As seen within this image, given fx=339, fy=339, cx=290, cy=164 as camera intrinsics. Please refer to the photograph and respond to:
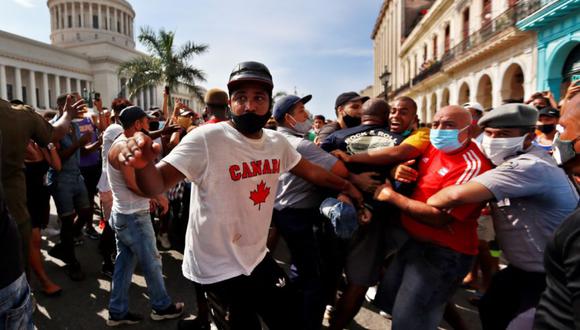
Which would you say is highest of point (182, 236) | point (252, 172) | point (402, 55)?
point (402, 55)

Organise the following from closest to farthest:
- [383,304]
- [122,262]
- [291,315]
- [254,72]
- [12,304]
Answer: [12,304]
[254,72]
[291,315]
[383,304]
[122,262]

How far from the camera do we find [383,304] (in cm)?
259

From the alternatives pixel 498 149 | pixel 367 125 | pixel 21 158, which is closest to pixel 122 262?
pixel 21 158

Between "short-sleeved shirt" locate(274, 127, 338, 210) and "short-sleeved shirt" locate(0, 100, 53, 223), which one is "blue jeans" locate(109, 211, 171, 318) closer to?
"short-sleeved shirt" locate(0, 100, 53, 223)

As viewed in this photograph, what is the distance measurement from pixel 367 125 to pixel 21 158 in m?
2.83

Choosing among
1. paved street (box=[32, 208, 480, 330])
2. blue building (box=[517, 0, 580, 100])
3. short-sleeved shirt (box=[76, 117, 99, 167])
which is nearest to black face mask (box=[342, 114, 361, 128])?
paved street (box=[32, 208, 480, 330])

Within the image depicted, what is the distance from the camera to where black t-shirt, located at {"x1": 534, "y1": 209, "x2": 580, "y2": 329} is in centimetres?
105

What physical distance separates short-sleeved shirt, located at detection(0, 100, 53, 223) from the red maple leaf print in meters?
2.04

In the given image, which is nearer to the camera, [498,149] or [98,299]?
[498,149]

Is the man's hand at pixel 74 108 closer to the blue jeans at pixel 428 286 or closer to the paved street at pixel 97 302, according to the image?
the paved street at pixel 97 302

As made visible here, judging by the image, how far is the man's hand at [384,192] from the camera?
93.6 inches

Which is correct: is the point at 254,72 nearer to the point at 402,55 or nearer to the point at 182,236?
the point at 182,236

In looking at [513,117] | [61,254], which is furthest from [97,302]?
[513,117]

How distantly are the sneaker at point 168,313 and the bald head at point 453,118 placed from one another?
2890mm
